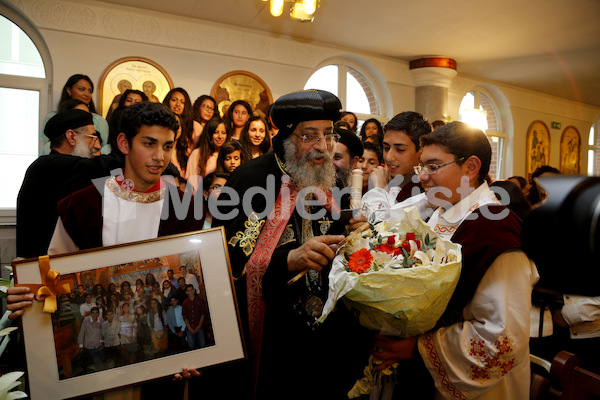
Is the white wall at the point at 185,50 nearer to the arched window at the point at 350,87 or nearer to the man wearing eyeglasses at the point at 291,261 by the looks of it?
the arched window at the point at 350,87

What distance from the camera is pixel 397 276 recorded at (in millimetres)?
1449

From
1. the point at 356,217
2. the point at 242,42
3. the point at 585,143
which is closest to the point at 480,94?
the point at 585,143

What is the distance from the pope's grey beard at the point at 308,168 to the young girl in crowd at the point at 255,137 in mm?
4101

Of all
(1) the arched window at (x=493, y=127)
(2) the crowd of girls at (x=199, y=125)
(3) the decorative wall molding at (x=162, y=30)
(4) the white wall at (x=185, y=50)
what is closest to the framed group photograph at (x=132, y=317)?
(2) the crowd of girls at (x=199, y=125)

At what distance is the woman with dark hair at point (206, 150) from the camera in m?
6.76

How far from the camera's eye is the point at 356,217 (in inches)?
72.2

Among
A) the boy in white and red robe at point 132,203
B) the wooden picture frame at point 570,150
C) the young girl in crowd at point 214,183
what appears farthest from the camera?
the wooden picture frame at point 570,150

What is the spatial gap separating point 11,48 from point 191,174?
3038 millimetres

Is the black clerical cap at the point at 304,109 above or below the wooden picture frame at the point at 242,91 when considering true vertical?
below

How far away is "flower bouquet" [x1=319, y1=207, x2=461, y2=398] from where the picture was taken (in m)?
1.46

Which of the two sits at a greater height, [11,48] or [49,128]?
[11,48]

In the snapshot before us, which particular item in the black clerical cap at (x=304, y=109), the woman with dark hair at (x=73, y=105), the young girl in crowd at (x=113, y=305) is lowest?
the young girl in crowd at (x=113, y=305)

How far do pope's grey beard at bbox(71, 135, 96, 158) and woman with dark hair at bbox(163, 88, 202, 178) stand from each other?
2.98 meters

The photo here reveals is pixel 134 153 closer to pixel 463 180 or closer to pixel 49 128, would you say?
pixel 463 180
